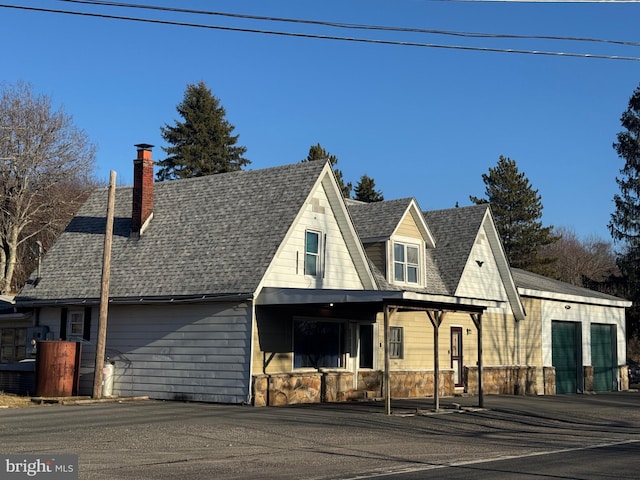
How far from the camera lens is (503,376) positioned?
32125mm

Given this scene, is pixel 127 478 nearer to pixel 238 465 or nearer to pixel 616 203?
pixel 238 465

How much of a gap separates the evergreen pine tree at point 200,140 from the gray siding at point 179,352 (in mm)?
42502

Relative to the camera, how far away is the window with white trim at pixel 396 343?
93.2 feet

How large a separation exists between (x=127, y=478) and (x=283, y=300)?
11.5 metres

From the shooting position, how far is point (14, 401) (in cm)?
2245

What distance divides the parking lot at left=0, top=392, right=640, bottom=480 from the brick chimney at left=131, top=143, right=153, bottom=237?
6.41 meters

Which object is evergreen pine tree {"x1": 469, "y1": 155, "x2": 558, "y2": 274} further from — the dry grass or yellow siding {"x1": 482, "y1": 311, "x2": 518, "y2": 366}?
the dry grass

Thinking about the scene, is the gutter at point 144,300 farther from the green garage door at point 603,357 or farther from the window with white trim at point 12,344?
the green garage door at point 603,357

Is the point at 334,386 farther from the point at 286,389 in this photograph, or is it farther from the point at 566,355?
the point at 566,355

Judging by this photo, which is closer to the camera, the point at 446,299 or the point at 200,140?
the point at 446,299

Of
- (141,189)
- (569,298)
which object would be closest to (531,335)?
(569,298)

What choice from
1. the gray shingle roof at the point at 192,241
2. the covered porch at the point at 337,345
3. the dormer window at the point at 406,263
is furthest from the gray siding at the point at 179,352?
the dormer window at the point at 406,263

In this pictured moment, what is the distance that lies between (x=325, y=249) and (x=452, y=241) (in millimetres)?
8009

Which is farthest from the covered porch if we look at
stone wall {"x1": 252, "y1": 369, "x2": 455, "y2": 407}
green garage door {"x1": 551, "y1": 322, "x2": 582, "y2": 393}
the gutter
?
green garage door {"x1": 551, "y1": 322, "x2": 582, "y2": 393}
